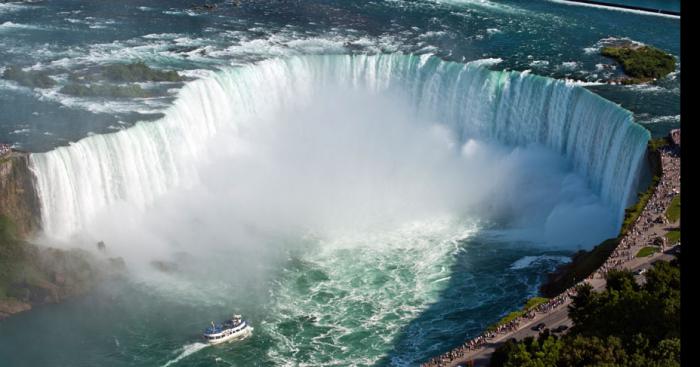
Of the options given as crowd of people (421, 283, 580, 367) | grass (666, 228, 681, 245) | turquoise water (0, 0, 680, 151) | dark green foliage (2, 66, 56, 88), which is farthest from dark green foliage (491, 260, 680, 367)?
dark green foliage (2, 66, 56, 88)

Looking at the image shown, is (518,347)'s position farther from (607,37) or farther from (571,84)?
(607,37)

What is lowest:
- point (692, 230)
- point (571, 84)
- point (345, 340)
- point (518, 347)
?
point (345, 340)

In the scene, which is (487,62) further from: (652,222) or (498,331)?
(498,331)

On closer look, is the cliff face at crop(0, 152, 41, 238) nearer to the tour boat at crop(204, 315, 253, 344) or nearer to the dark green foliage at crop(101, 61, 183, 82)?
the tour boat at crop(204, 315, 253, 344)

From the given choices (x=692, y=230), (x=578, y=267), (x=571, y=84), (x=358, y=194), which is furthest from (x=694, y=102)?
(x=571, y=84)

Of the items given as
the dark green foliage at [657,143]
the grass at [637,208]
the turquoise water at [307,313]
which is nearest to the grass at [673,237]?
the grass at [637,208]
